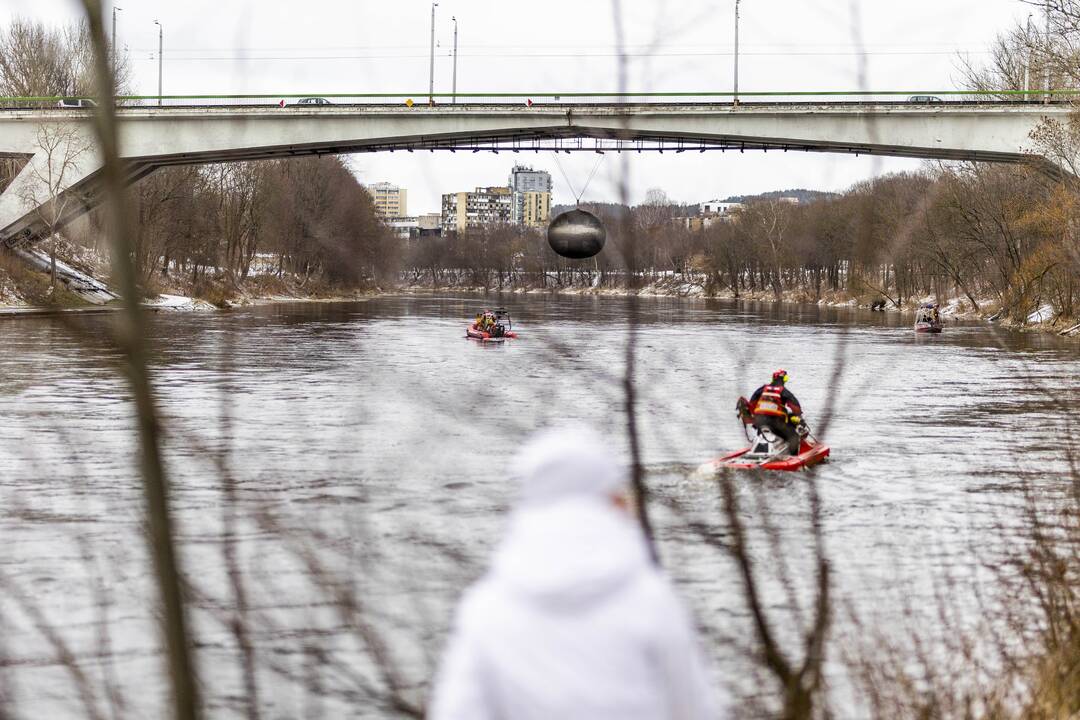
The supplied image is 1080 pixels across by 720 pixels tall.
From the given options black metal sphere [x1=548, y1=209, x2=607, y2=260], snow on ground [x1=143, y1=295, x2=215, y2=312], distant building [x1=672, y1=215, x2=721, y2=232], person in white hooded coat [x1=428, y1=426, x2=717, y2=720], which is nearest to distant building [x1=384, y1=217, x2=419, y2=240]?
Result: black metal sphere [x1=548, y1=209, x2=607, y2=260]

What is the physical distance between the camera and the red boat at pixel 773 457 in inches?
732

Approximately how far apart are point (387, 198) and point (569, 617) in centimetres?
473

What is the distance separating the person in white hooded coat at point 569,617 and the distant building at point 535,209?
10.1ft

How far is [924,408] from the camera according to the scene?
2758 centimetres

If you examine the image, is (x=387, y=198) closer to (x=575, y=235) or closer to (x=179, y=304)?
(x=575, y=235)

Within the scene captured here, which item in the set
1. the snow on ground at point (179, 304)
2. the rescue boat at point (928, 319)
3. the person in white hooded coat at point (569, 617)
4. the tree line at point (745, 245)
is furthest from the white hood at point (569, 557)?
the snow on ground at point (179, 304)

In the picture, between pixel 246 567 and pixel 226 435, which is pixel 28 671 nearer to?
pixel 246 567

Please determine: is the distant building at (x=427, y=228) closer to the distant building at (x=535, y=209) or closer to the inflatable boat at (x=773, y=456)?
the distant building at (x=535, y=209)

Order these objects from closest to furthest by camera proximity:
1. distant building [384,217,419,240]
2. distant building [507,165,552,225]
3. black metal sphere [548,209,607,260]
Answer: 1. distant building [507,165,552,225]
2. black metal sphere [548,209,607,260]
3. distant building [384,217,419,240]

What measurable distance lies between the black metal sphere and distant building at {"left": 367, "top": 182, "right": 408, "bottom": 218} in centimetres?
84

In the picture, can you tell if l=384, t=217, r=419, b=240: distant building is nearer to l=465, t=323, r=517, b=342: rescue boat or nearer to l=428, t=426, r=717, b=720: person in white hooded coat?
l=428, t=426, r=717, b=720: person in white hooded coat

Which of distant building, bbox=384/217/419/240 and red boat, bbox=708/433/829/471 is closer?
distant building, bbox=384/217/419/240

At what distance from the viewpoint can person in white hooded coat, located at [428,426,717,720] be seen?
2246 millimetres

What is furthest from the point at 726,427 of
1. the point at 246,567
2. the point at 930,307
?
the point at 930,307
